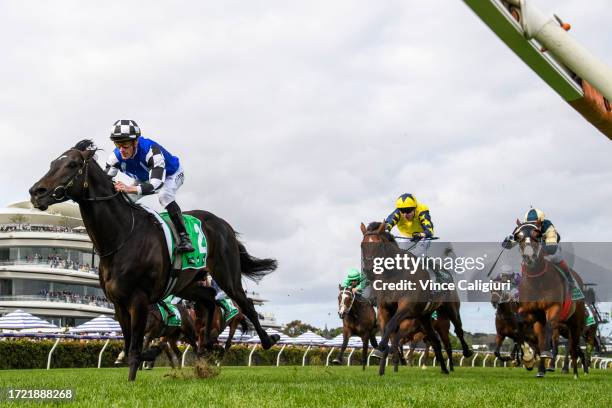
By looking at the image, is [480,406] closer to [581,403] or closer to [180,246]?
[581,403]

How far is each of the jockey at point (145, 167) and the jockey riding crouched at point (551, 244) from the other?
5.97 meters

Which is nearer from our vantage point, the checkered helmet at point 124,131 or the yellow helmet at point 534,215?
the checkered helmet at point 124,131

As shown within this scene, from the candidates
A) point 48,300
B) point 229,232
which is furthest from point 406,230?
point 48,300

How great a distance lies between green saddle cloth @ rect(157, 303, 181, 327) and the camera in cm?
1305

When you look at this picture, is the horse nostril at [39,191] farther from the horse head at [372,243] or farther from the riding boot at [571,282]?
the riding boot at [571,282]

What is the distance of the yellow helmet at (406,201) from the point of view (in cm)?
1120

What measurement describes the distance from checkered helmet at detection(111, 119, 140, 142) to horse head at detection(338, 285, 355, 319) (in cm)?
972

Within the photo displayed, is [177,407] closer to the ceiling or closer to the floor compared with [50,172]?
closer to the floor

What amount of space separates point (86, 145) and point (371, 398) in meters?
4.11

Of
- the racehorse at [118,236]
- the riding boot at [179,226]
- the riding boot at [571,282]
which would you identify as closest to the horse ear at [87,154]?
the racehorse at [118,236]

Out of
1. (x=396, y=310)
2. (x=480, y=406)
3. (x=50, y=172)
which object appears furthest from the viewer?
(x=396, y=310)

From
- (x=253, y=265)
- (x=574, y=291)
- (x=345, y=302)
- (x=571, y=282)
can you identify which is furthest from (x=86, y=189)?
(x=345, y=302)

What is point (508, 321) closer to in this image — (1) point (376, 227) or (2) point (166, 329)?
(1) point (376, 227)

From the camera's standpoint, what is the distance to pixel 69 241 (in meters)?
64.4
